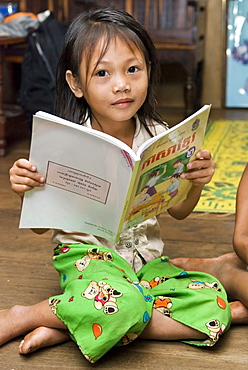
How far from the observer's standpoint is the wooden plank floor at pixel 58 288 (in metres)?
1.06

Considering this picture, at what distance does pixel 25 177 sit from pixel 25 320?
0.88 feet

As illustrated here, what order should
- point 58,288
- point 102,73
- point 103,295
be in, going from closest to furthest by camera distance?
point 103,295 → point 102,73 → point 58,288

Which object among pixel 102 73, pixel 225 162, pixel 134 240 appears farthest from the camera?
pixel 225 162

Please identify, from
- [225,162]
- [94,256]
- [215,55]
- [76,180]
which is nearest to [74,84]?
[76,180]

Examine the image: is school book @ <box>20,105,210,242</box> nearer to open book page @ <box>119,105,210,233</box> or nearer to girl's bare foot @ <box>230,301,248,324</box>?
open book page @ <box>119,105,210,233</box>

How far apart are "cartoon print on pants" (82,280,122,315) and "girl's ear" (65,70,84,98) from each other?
15.4 inches

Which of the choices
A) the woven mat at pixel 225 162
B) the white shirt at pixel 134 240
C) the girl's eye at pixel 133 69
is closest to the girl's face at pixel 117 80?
the girl's eye at pixel 133 69

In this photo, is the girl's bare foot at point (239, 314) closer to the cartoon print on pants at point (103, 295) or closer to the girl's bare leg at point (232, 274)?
the girl's bare leg at point (232, 274)

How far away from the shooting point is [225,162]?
2.65 meters

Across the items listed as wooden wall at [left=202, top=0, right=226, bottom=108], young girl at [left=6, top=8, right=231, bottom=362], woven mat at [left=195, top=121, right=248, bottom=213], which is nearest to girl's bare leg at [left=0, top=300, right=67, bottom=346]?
young girl at [left=6, top=8, right=231, bottom=362]

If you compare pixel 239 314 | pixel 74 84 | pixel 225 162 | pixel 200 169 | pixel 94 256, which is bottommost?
pixel 225 162

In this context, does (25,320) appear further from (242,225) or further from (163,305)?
(242,225)

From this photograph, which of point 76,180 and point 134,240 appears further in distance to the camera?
point 134,240

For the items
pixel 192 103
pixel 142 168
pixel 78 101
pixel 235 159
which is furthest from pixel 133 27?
pixel 192 103
